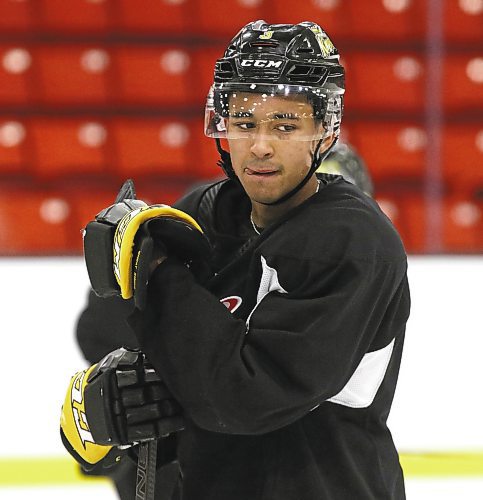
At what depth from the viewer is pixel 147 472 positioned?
51.2 inches

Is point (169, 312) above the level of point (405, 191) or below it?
above

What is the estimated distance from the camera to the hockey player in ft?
3.76

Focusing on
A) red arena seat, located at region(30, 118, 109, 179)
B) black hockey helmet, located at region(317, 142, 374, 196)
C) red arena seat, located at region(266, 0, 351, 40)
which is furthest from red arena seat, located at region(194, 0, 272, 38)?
black hockey helmet, located at region(317, 142, 374, 196)

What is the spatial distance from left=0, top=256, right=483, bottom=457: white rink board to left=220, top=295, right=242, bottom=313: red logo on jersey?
1432 mm

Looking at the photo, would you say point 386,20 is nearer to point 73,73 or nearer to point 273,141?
point 73,73

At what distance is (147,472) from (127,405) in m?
0.12

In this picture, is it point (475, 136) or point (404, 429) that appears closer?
point (404, 429)

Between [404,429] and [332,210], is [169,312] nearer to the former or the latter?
[332,210]

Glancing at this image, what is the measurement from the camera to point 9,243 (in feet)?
12.1

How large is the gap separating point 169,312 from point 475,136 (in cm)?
304

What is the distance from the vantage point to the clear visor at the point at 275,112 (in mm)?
1254

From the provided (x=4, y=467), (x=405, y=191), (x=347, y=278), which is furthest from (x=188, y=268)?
(x=405, y=191)

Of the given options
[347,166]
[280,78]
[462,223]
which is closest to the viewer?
[280,78]

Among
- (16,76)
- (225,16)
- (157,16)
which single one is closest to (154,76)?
(157,16)
